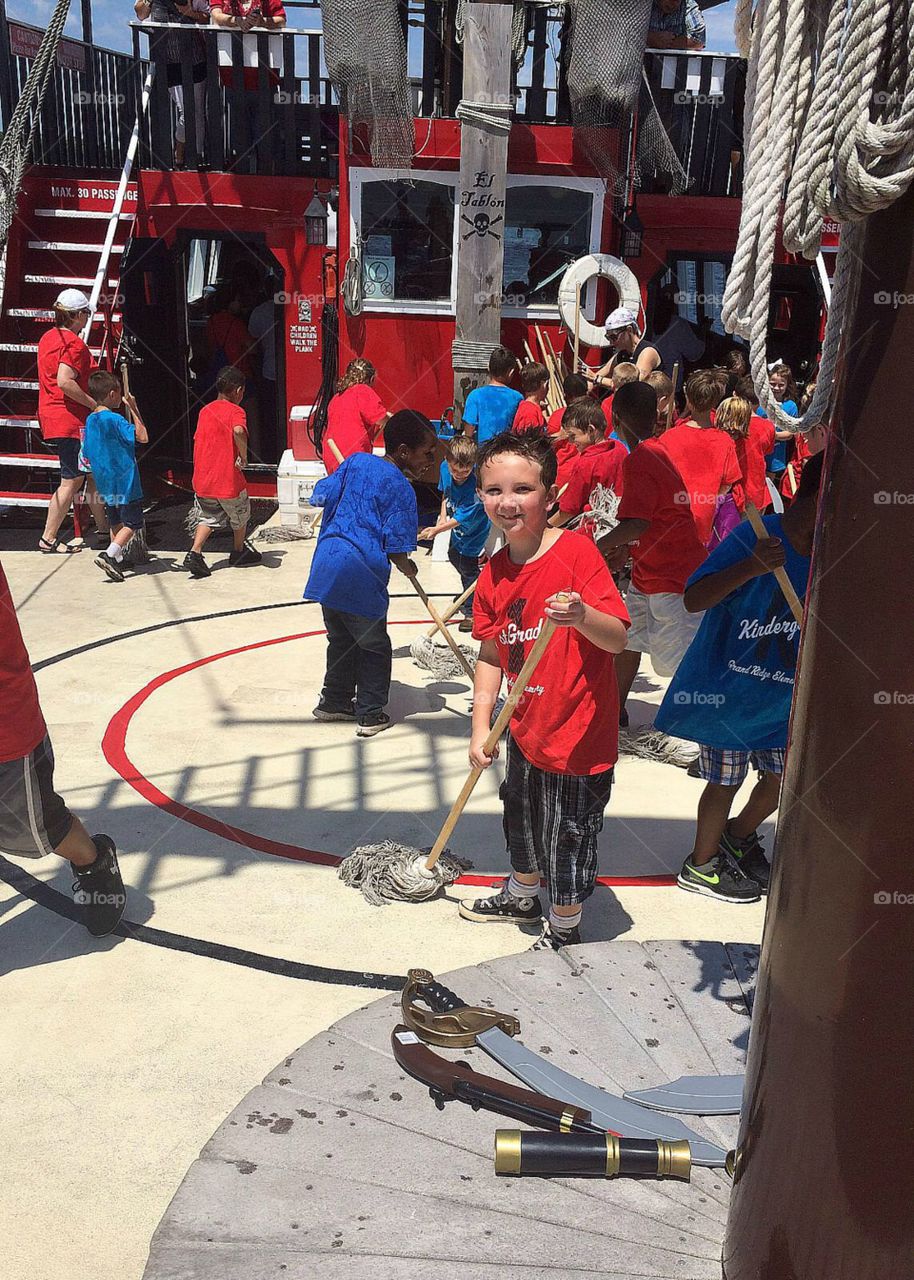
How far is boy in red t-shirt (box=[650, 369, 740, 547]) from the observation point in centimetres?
588

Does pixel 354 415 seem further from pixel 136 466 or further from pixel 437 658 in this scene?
pixel 136 466

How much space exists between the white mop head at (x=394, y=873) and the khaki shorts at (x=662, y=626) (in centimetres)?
179

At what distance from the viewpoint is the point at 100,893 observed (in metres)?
4.29

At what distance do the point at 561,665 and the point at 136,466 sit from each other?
6809 mm

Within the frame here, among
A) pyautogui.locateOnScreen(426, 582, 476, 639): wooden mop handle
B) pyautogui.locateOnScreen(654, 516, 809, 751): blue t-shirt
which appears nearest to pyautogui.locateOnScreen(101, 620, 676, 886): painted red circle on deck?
pyautogui.locateOnScreen(654, 516, 809, 751): blue t-shirt

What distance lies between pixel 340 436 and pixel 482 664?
4802 millimetres

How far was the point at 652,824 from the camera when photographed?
5.43 metres

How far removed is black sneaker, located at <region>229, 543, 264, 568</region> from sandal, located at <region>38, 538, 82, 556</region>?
4.80ft

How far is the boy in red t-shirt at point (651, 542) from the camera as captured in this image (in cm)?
561

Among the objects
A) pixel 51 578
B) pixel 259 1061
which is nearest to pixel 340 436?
pixel 51 578

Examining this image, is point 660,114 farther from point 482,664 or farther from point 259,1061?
point 259,1061

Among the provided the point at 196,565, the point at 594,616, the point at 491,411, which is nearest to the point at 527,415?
the point at 491,411

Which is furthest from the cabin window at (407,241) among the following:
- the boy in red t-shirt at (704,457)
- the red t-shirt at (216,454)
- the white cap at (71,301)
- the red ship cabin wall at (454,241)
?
the boy in red t-shirt at (704,457)

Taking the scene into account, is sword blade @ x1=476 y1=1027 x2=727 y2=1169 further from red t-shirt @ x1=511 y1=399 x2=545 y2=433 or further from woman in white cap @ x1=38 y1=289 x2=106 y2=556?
woman in white cap @ x1=38 y1=289 x2=106 y2=556
